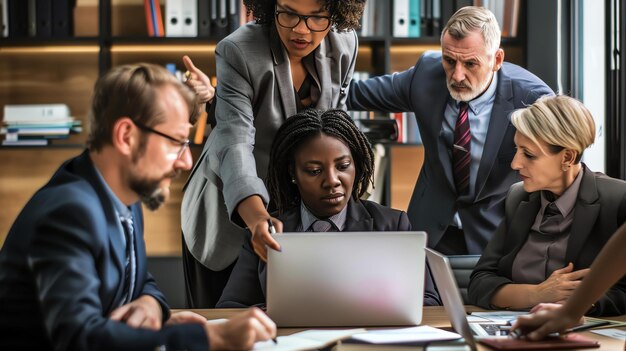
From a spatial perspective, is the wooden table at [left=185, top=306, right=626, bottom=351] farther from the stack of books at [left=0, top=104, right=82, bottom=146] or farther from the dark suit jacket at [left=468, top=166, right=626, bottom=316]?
the stack of books at [left=0, top=104, right=82, bottom=146]

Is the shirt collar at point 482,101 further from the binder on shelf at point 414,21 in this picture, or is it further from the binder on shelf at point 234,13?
the binder on shelf at point 234,13

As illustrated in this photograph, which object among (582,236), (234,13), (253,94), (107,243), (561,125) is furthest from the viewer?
(234,13)

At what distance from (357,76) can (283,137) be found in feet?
5.57

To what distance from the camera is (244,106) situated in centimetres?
231

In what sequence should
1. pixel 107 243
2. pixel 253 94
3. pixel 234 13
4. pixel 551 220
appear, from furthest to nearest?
pixel 234 13, pixel 253 94, pixel 551 220, pixel 107 243

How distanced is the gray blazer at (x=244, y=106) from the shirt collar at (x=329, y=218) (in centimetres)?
21

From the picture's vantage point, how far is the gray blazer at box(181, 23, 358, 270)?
90.7 inches

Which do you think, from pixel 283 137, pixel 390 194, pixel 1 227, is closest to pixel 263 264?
pixel 283 137

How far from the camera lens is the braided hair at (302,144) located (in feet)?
7.45

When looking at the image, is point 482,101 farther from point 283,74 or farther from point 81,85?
point 81,85

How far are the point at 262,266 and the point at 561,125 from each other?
2.97 feet

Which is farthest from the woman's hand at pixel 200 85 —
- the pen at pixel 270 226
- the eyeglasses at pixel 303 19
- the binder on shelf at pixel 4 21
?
the binder on shelf at pixel 4 21

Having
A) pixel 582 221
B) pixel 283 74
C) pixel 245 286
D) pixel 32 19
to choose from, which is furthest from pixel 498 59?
pixel 32 19

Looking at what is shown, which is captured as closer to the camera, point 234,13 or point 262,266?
point 262,266
